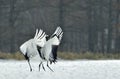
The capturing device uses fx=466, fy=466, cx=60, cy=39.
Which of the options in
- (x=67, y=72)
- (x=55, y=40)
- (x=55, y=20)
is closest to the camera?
(x=55, y=40)

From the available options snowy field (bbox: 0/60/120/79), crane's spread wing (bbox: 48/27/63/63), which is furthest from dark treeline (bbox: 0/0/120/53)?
crane's spread wing (bbox: 48/27/63/63)

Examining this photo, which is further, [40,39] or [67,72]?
[67,72]

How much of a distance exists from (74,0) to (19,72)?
30049 mm

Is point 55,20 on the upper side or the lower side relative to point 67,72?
upper

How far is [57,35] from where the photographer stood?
15.6m

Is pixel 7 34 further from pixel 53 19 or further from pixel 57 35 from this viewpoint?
pixel 57 35

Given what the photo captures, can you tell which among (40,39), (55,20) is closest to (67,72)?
(40,39)

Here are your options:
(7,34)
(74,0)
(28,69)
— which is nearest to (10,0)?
(7,34)

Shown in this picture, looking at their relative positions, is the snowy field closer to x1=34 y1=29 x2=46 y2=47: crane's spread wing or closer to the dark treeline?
x1=34 y1=29 x2=46 y2=47: crane's spread wing

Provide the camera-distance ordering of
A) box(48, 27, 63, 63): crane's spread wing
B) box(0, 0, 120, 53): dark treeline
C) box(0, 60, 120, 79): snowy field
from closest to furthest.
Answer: box(48, 27, 63, 63): crane's spread wing, box(0, 60, 120, 79): snowy field, box(0, 0, 120, 53): dark treeline

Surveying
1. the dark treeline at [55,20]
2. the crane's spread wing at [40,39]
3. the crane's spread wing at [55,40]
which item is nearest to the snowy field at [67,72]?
the crane's spread wing at [55,40]

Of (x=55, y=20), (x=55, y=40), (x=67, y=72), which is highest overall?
(x=55, y=20)

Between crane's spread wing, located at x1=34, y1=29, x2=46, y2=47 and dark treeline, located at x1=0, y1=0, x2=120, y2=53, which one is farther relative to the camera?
dark treeline, located at x1=0, y1=0, x2=120, y2=53

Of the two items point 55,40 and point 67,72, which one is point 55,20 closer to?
point 67,72
